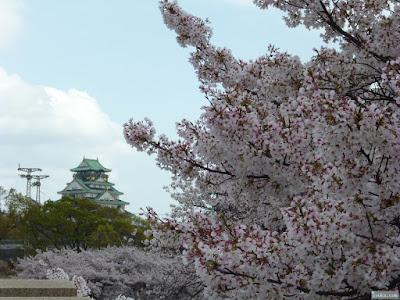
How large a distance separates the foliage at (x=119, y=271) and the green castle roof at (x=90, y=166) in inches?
2775

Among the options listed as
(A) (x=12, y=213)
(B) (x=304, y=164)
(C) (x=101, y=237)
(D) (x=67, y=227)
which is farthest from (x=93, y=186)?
(B) (x=304, y=164)

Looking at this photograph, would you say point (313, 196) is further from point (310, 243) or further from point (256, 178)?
point (256, 178)

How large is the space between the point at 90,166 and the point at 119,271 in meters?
72.7

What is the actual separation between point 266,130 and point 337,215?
1.38 meters

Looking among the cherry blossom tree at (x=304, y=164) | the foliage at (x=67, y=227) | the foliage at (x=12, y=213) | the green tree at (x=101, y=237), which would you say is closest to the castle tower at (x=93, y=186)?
the foliage at (x=12, y=213)

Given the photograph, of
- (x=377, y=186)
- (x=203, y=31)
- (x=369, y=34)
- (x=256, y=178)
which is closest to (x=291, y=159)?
(x=256, y=178)

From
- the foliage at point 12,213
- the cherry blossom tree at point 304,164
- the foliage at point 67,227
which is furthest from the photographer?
the foliage at point 12,213

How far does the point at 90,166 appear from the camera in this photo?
86.6m

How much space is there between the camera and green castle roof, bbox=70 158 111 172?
8669 centimetres

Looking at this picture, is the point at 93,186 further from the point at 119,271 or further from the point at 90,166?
the point at 119,271

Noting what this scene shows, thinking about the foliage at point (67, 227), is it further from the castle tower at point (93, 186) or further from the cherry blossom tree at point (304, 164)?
the castle tower at point (93, 186)

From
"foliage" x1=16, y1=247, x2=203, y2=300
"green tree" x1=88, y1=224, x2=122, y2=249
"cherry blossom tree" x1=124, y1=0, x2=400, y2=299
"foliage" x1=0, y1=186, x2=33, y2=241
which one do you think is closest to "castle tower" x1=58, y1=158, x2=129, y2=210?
"foliage" x1=0, y1=186, x2=33, y2=241

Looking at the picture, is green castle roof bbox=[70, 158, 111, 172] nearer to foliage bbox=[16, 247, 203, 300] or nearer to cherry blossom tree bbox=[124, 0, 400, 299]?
foliage bbox=[16, 247, 203, 300]

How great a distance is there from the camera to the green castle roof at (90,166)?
Answer: 8669 cm
